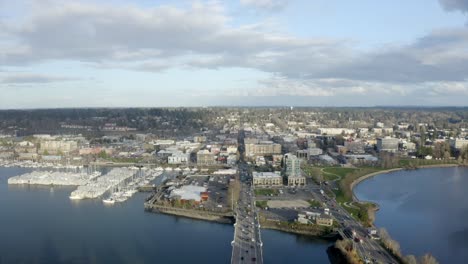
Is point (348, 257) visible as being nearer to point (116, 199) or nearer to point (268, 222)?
point (268, 222)

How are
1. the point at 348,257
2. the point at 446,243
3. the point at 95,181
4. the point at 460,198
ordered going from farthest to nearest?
the point at 95,181 → the point at 460,198 → the point at 446,243 → the point at 348,257

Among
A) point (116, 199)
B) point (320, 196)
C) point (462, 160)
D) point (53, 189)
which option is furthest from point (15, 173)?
point (462, 160)

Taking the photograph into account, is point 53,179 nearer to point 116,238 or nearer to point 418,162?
point 116,238

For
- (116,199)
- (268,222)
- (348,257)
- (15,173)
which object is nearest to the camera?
(348,257)

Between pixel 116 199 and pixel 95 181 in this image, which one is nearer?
pixel 116 199

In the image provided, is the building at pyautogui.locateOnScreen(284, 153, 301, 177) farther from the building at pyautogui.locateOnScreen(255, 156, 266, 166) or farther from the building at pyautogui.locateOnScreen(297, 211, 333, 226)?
the building at pyautogui.locateOnScreen(297, 211, 333, 226)

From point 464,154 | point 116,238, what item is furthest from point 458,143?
point 116,238
